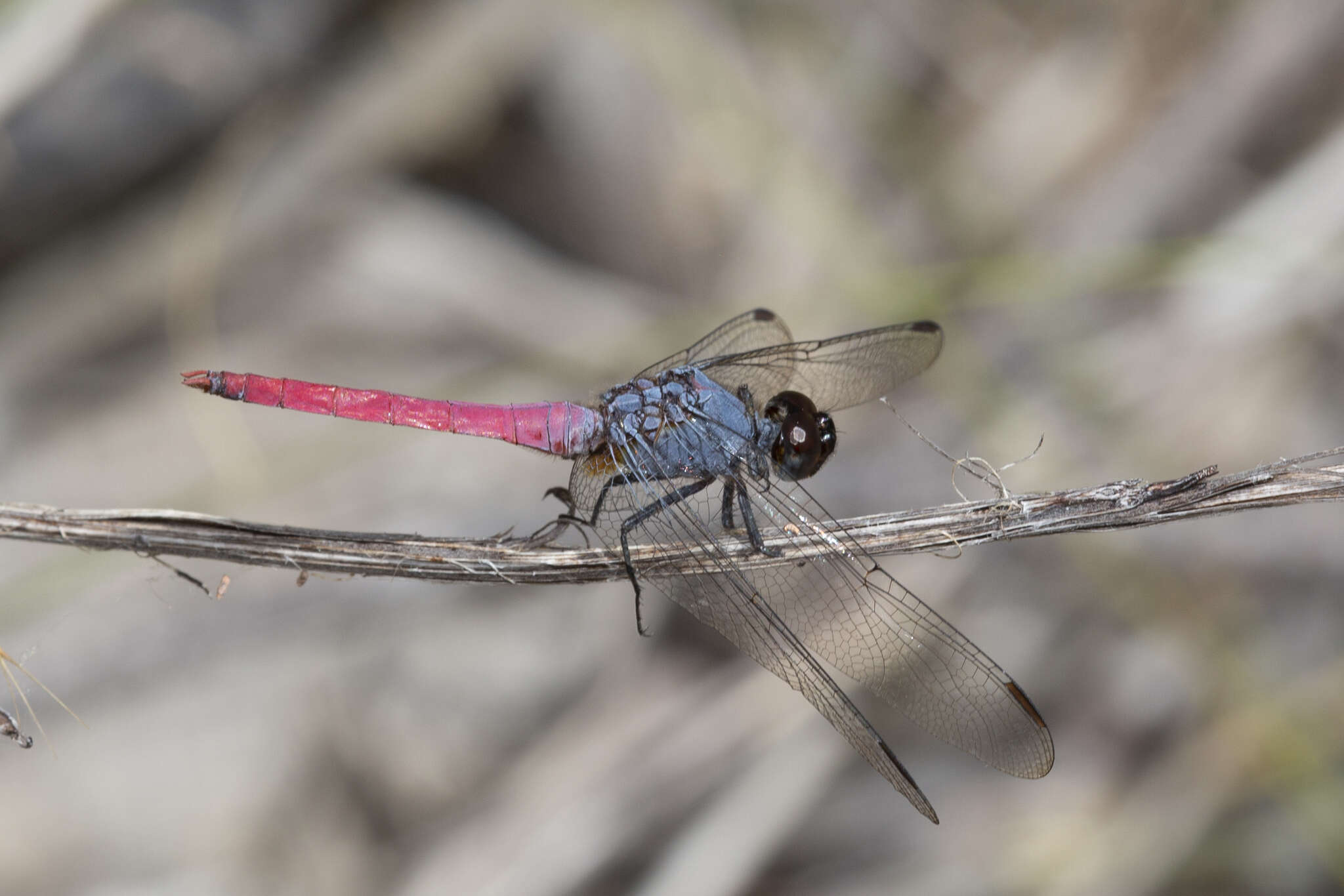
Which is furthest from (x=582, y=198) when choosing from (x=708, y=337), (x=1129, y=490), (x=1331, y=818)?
(x=1331, y=818)

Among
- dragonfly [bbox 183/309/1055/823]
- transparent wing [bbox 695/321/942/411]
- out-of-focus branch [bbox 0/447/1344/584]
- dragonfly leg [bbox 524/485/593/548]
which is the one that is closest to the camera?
out-of-focus branch [bbox 0/447/1344/584]

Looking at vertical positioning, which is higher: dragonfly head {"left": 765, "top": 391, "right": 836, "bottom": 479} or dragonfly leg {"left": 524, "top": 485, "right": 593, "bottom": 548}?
dragonfly head {"left": 765, "top": 391, "right": 836, "bottom": 479}

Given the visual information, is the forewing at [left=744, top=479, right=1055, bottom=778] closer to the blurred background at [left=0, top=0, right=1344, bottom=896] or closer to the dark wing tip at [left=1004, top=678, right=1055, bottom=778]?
the dark wing tip at [left=1004, top=678, right=1055, bottom=778]

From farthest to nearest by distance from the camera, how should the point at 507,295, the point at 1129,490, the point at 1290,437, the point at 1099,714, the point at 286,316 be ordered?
the point at 286,316
the point at 507,295
the point at 1290,437
the point at 1099,714
the point at 1129,490

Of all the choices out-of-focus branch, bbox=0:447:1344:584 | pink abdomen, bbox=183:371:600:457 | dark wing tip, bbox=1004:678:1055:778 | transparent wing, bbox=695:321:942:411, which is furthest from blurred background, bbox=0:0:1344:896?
out-of-focus branch, bbox=0:447:1344:584

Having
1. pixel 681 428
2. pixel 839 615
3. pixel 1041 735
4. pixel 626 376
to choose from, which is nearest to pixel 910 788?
pixel 1041 735

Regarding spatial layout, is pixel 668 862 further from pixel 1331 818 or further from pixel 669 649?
pixel 1331 818
